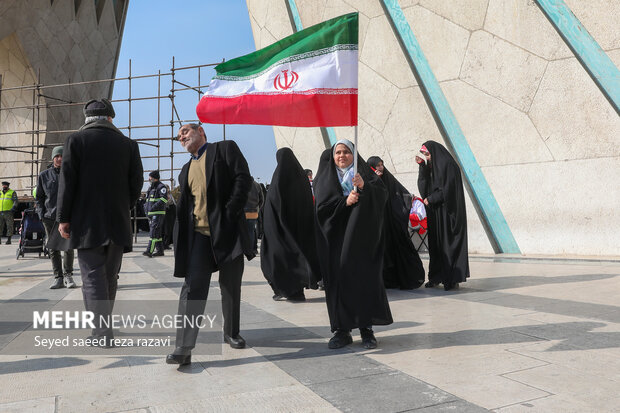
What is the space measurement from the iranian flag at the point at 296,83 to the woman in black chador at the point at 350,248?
1.06ft

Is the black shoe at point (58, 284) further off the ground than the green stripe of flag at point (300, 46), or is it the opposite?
the green stripe of flag at point (300, 46)

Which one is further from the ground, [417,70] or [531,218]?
[417,70]

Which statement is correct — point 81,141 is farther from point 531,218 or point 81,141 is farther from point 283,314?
point 531,218

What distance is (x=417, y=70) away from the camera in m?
10.9

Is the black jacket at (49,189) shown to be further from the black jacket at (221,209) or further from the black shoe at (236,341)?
the black shoe at (236,341)

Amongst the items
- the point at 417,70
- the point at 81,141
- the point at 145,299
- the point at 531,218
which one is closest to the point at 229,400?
the point at 81,141

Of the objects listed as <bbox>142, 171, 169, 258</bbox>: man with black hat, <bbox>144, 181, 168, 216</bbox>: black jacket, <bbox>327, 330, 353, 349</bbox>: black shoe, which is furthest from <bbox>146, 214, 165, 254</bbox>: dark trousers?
<bbox>327, 330, 353, 349</bbox>: black shoe

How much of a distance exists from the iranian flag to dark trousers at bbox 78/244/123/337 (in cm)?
126

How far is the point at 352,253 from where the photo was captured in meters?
3.84

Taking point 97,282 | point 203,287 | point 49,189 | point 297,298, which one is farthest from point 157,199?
point 203,287

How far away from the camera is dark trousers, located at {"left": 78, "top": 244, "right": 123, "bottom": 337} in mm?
3895

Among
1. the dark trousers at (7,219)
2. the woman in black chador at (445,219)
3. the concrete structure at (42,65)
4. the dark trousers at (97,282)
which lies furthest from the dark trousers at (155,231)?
the concrete structure at (42,65)

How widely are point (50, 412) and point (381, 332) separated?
2.45m

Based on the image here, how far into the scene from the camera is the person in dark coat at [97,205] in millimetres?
3932
